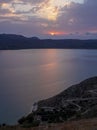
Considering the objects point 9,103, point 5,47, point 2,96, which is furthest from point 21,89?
point 5,47

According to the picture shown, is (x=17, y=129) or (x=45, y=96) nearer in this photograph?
(x=17, y=129)

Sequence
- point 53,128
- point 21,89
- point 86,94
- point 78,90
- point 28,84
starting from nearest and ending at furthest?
point 53,128 < point 86,94 < point 78,90 < point 21,89 < point 28,84

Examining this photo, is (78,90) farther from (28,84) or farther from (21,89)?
(28,84)

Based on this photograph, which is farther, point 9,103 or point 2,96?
point 2,96

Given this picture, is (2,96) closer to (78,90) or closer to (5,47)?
(78,90)

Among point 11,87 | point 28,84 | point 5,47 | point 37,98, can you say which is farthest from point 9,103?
point 5,47

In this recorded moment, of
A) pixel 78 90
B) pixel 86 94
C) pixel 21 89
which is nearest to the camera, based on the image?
pixel 86 94

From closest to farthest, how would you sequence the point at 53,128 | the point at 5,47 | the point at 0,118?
the point at 53,128, the point at 0,118, the point at 5,47

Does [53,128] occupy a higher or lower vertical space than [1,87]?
higher

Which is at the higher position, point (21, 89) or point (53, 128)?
point (53, 128)
